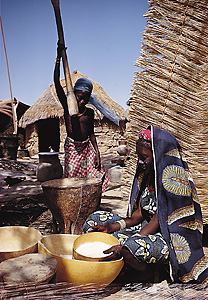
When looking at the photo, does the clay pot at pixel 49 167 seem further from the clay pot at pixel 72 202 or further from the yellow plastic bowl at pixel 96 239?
the yellow plastic bowl at pixel 96 239

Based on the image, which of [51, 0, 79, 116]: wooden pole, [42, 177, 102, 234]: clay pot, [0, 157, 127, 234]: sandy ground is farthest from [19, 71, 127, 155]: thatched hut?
[42, 177, 102, 234]: clay pot

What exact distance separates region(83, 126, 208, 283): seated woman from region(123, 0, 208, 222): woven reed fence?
3.87 feet

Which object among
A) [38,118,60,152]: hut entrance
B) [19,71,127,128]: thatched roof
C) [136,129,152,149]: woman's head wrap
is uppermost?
[19,71,127,128]: thatched roof

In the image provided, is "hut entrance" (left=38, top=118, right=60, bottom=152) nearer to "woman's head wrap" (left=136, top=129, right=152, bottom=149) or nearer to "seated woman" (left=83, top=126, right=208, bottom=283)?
"woman's head wrap" (left=136, top=129, right=152, bottom=149)

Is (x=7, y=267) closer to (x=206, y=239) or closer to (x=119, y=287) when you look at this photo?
(x=119, y=287)

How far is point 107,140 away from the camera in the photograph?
1257cm

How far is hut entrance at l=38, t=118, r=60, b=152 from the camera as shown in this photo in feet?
48.7

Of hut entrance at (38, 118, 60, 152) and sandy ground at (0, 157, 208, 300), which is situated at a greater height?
hut entrance at (38, 118, 60, 152)

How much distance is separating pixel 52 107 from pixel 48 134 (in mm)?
3157

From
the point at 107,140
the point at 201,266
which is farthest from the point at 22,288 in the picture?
the point at 107,140

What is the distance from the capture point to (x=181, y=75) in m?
3.06

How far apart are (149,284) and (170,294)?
0.89 ft

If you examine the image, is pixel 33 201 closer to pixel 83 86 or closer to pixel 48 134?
pixel 83 86

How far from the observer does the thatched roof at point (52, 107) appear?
12.4 meters
